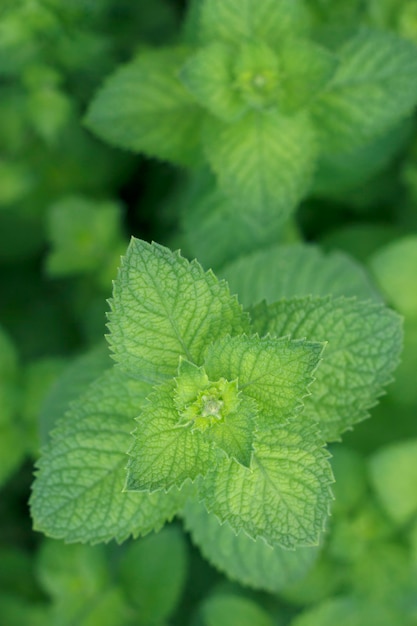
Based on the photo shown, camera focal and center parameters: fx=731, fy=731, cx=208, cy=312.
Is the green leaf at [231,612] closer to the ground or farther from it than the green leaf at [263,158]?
closer to the ground

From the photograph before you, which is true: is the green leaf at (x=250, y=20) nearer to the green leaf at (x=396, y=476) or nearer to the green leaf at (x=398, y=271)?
the green leaf at (x=398, y=271)

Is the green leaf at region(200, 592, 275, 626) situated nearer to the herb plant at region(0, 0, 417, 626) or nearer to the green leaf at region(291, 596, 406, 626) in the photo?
the herb plant at region(0, 0, 417, 626)

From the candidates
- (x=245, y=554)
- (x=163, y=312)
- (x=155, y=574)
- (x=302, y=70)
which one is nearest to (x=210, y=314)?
(x=163, y=312)

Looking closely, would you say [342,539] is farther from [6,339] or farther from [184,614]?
[6,339]

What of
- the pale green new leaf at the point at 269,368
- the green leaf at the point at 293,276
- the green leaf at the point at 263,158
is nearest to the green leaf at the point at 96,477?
the pale green new leaf at the point at 269,368

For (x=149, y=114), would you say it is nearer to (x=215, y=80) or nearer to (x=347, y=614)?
(x=215, y=80)

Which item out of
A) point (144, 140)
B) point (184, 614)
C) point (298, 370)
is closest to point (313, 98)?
point (144, 140)
